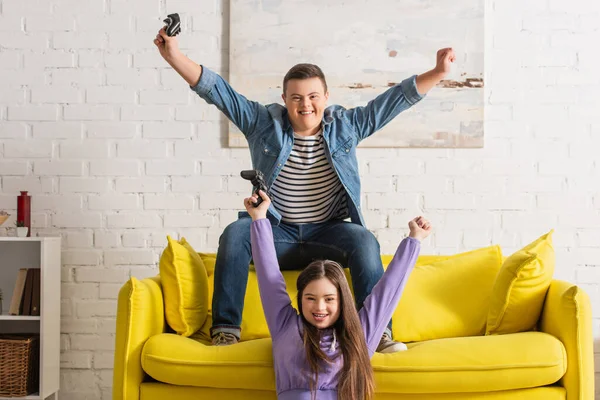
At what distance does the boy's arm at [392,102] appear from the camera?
272cm

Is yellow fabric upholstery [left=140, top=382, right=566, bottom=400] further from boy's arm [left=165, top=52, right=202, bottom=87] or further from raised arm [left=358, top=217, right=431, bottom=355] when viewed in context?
boy's arm [left=165, top=52, right=202, bottom=87]

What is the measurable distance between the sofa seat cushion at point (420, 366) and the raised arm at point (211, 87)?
2.72 feet

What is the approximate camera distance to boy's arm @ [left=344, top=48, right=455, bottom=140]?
2.72 meters

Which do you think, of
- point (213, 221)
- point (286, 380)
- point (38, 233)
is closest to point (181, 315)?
point (286, 380)

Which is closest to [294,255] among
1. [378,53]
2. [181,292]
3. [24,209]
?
[181,292]

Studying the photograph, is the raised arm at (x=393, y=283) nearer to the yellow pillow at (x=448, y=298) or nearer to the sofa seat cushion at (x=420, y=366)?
the sofa seat cushion at (x=420, y=366)

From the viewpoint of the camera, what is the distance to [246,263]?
2678mm

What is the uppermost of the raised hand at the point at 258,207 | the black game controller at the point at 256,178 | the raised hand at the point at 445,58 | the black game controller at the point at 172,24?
the black game controller at the point at 172,24

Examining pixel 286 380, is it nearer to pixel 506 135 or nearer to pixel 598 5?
pixel 506 135

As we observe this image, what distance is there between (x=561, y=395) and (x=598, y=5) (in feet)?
6.40

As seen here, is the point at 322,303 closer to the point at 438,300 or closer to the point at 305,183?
the point at 305,183

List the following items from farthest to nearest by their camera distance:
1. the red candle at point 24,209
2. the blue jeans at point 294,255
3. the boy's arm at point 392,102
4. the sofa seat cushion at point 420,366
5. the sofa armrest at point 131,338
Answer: the red candle at point 24,209
the boy's arm at point 392,102
the blue jeans at point 294,255
the sofa armrest at point 131,338
the sofa seat cushion at point 420,366

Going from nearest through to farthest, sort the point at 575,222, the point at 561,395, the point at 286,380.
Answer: the point at 286,380, the point at 561,395, the point at 575,222

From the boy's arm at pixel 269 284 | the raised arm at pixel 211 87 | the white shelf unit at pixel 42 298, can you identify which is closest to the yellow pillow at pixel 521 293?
the boy's arm at pixel 269 284
